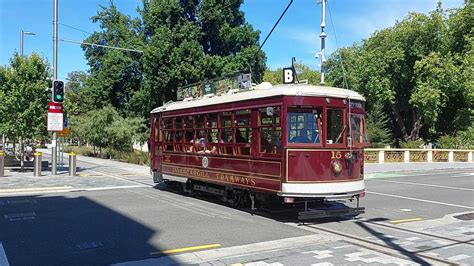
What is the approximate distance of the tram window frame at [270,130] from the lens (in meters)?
10.5

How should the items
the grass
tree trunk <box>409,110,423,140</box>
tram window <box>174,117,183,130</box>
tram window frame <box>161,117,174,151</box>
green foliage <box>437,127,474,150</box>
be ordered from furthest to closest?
tree trunk <box>409,110,423,140</box>
green foliage <box>437,127,474,150</box>
the grass
tram window frame <box>161,117,174,151</box>
tram window <box>174,117,183,130</box>

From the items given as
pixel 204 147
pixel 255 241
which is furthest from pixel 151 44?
pixel 255 241

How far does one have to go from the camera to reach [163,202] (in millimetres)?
13453

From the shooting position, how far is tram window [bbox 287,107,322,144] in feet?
33.9

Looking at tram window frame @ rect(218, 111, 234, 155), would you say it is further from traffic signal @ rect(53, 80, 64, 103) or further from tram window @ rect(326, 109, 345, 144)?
traffic signal @ rect(53, 80, 64, 103)

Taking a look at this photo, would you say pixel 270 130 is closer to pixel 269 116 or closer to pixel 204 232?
pixel 269 116

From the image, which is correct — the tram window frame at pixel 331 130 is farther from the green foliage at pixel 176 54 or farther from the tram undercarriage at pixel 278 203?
the green foliage at pixel 176 54

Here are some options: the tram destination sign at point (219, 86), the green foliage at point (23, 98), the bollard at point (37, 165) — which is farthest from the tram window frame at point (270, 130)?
the green foliage at point (23, 98)

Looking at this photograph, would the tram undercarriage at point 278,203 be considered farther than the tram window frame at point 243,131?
No

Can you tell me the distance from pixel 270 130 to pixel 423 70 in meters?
38.4

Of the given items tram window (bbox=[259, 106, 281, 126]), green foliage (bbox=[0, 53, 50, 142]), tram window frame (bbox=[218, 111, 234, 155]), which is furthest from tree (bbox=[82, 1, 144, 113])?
tram window (bbox=[259, 106, 281, 126])

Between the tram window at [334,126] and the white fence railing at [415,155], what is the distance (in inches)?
752

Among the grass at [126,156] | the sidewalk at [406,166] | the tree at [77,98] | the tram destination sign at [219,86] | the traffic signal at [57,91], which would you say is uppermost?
the tree at [77,98]

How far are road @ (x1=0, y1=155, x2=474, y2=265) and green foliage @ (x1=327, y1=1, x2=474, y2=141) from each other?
1234 inches
